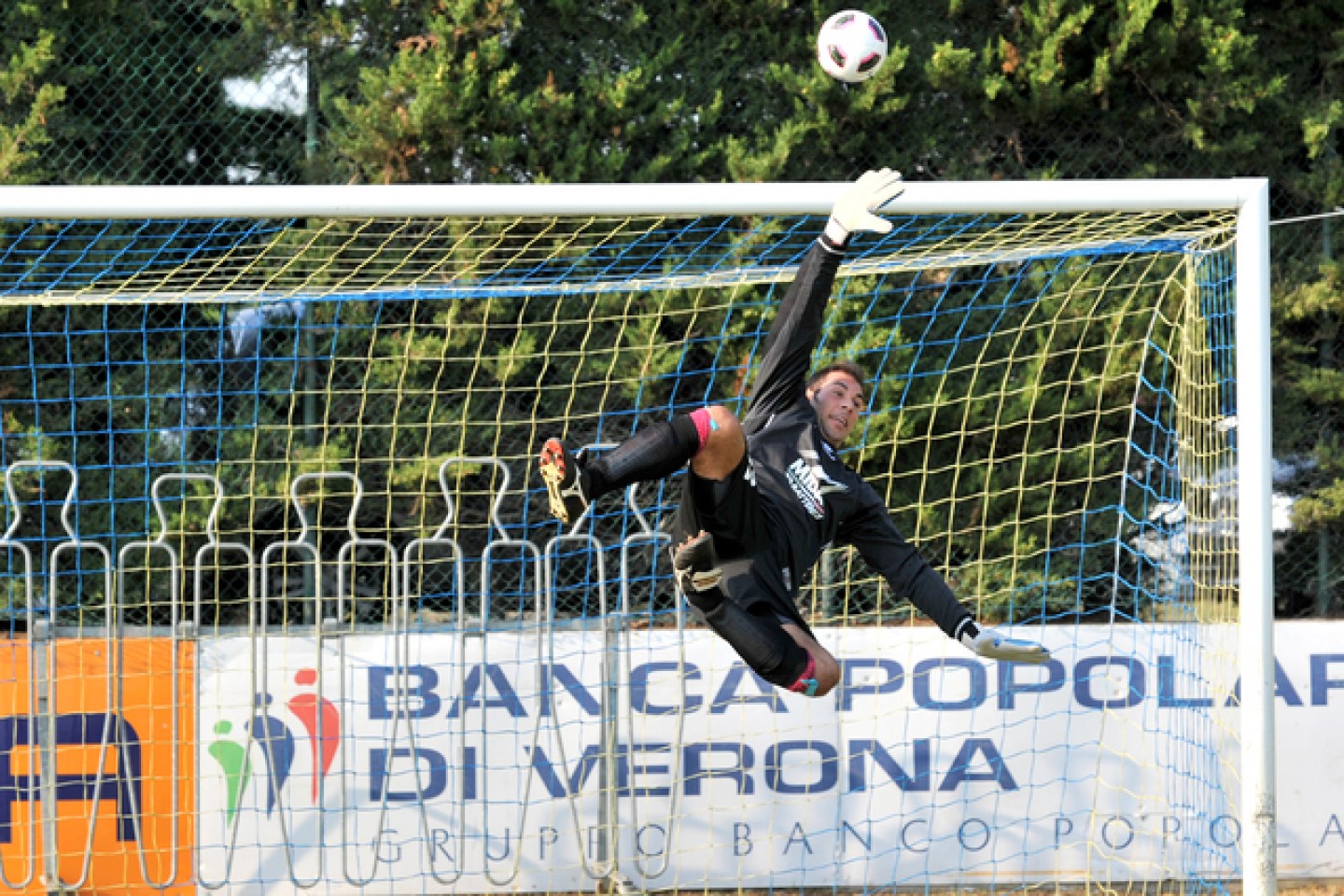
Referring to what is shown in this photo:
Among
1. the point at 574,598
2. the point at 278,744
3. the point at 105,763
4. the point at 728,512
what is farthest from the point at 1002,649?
the point at 105,763

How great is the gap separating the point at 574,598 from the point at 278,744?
197cm

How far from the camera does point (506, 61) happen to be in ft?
29.0

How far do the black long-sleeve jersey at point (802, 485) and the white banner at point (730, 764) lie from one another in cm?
191

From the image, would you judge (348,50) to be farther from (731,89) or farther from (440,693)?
(440,693)

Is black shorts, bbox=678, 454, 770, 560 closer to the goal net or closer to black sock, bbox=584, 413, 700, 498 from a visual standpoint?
black sock, bbox=584, 413, 700, 498

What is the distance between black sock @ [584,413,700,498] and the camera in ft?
14.7

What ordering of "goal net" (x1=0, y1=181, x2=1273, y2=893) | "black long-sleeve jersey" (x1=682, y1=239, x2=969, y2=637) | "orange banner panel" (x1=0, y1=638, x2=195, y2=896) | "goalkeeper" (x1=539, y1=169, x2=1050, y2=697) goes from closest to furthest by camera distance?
"goalkeeper" (x1=539, y1=169, x2=1050, y2=697) < "black long-sleeve jersey" (x1=682, y1=239, x2=969, y2=637) < "goal net" (x1=0, y1=181, x2=1273, y2=893) < "orange banner panel" (x1=0, y1=638, x2=195, y2=896)

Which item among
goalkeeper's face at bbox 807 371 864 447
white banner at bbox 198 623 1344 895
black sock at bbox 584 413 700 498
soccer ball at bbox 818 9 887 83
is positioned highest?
soccer ball at bbox 818 9 887 83

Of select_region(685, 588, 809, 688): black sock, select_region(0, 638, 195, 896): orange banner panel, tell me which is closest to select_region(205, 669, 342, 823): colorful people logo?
select_region(0, 638, 195, 896): orange banner panel

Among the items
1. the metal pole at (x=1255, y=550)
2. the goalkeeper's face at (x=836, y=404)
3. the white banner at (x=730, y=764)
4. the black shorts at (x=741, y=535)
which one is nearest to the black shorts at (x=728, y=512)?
the black shorts at (x=741, y=535)

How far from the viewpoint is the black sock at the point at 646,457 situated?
4.47m

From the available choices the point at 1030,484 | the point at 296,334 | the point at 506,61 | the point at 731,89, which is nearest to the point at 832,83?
the point at 731,89

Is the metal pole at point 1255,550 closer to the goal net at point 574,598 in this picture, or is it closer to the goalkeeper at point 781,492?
the goal net at point 574,598

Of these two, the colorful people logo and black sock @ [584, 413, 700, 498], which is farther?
the colorful people logo
